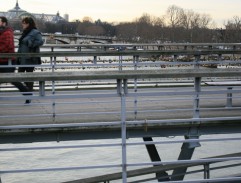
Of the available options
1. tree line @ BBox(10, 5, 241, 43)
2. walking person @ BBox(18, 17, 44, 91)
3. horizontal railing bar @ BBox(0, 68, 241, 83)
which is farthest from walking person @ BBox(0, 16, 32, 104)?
tree line @ BBox(10, 5, 241, 43)

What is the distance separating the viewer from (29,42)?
33.2 ft

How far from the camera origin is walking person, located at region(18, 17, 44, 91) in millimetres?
9827

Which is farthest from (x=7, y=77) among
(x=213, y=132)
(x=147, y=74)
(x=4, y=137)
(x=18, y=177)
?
(x=18, y=177)

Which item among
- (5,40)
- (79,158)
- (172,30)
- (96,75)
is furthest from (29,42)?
(172,30)

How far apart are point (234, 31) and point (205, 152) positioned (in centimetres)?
4887

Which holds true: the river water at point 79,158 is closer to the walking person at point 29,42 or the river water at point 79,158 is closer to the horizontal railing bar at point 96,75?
the walking person at point 29,42

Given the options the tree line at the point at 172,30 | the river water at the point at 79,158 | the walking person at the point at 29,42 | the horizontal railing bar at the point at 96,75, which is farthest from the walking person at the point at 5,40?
the tree line at the point at 172,30

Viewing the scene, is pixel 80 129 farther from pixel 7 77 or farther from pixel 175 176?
pixel 7 77

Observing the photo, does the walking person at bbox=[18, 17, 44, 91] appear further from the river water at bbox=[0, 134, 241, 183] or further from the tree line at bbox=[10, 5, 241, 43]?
the tree line at bbox=[10, 5, 241, 43]

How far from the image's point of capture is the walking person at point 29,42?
32.2 feet

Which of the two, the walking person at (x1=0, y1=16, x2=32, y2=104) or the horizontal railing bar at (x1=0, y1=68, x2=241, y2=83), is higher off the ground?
the walking person at (x1=0, y1=16, x2=32, y2=104)

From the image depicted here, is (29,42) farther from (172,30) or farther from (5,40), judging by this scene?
(172,30)

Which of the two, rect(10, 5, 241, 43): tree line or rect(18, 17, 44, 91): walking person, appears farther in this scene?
rect(10, 5, 241, 43): tree line

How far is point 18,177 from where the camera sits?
44.8 ft
